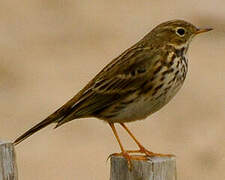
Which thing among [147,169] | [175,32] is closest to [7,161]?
[147,169]

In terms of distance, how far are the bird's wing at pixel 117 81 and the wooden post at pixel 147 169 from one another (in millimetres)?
1451

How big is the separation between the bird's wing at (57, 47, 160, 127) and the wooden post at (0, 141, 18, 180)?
1550 mm

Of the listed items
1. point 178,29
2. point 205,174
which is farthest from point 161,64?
point 205,174

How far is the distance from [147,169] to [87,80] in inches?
283

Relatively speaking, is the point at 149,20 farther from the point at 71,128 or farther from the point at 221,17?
the point at 71,128

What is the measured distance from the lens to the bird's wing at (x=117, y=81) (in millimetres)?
8109

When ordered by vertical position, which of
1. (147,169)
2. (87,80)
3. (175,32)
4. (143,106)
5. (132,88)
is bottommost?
(147,169)

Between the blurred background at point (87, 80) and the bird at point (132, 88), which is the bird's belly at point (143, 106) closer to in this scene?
the bird at point (132, 88)

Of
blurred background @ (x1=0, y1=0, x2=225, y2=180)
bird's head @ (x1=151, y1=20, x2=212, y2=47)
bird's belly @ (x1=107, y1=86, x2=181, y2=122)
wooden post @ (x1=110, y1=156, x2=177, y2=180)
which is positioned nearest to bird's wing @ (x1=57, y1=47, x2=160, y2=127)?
bird's belly @ (x1=107, y1=86, x2=181, y2=122)

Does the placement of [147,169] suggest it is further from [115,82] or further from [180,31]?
[180,31]

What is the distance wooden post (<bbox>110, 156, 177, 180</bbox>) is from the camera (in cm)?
650

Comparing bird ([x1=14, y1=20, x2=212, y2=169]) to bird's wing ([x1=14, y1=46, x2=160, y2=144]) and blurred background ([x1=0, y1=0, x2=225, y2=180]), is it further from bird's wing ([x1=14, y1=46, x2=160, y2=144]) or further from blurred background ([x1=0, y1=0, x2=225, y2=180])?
blurred background ([x1=0, y1=0, x2=225, y2=180])

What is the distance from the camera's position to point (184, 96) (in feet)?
44.5

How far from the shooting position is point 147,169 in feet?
21.5
